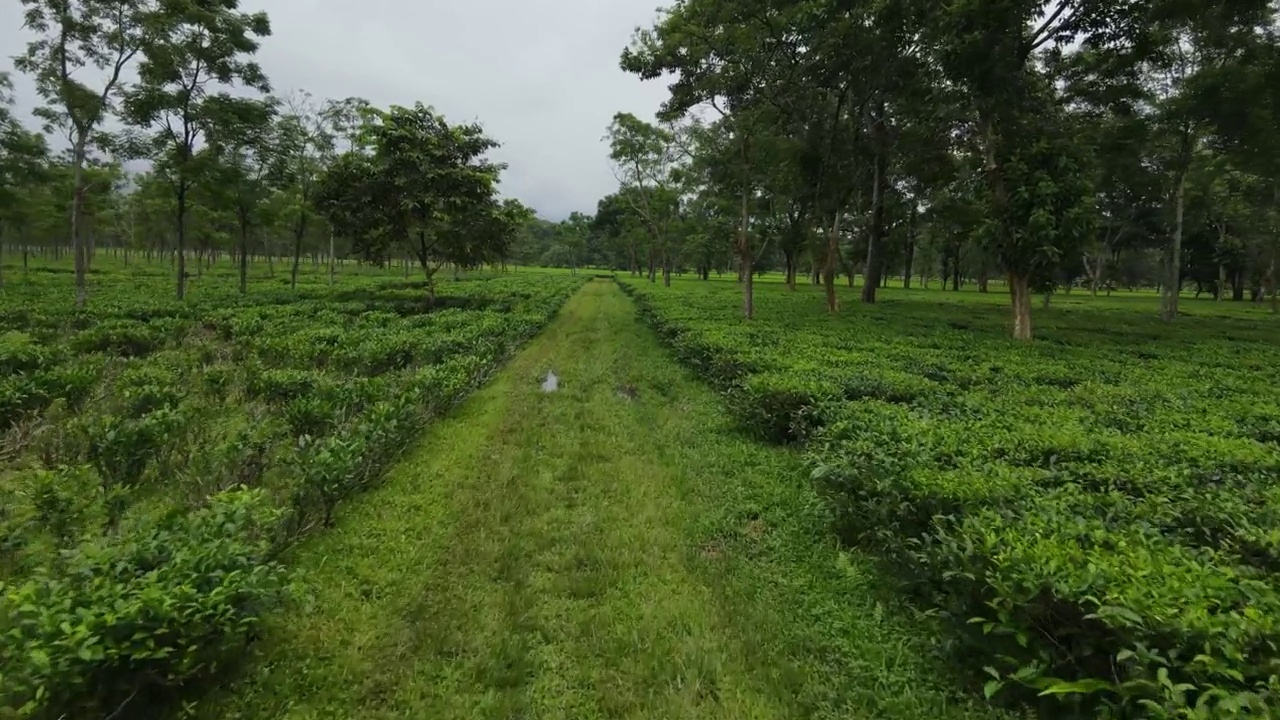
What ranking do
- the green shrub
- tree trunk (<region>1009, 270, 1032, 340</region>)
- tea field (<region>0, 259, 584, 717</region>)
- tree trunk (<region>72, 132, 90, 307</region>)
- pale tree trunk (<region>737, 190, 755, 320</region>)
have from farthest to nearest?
tree trunk (<region>72, 132, 90, 307</region>), pale tree trunk (<region>737, 190, 755, 320</region>), tree trunk (<region>1009, 270, 1032, 340</region>), tea field (<region>0, 259, 584, 717</region>), the green shrub

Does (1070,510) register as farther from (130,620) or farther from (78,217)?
(78,217)

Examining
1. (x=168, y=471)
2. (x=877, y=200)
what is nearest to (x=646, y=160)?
(x=877, y=200)

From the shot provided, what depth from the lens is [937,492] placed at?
11.5 feet

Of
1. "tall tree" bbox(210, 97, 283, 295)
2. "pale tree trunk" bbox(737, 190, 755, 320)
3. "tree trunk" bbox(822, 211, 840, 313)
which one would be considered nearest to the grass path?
"pale tree trunk" bbox(737, 190, 755, 320)

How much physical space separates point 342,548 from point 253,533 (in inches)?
35.1

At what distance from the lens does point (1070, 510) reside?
10.6 ft

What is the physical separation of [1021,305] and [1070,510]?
41.6 feet

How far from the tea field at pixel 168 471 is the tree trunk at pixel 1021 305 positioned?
12896mm

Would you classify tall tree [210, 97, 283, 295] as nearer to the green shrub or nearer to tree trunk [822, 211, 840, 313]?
tree trunk [822, 211, 840, 313]

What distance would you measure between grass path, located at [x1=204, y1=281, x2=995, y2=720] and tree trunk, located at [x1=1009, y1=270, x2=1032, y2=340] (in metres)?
10.7

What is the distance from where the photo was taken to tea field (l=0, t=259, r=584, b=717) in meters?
2.29

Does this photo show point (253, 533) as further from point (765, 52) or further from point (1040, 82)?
point (1040, 82)

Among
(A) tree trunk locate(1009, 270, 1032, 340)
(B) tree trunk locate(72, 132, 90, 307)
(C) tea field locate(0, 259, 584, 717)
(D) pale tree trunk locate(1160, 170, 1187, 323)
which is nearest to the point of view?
(C) tea field locate(0, 259, 584, 717)

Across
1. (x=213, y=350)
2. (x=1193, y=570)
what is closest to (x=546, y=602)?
(x=1193, y=570)
